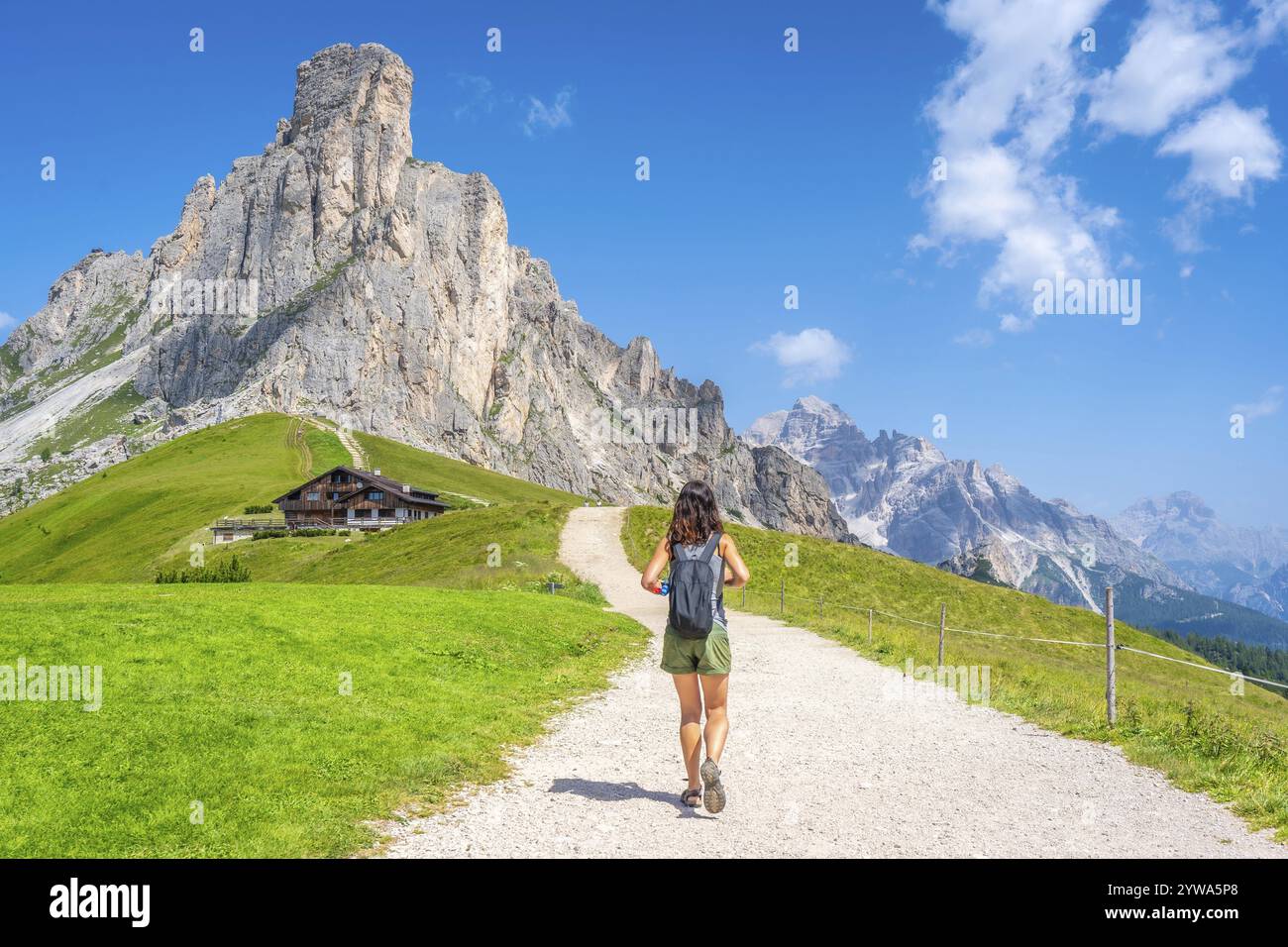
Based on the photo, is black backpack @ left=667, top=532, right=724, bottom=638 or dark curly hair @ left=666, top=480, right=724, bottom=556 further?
dark curly hair @ left=666, top=480, right=724, bottom=556

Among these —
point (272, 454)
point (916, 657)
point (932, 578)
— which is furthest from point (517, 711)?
point (272, 454)

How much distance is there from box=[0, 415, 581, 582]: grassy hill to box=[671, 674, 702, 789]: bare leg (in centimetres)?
8355

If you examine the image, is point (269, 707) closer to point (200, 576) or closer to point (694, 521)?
point (694, 521)

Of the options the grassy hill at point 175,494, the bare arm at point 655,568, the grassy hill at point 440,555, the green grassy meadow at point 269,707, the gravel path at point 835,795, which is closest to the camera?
the gravel path at point 835,795

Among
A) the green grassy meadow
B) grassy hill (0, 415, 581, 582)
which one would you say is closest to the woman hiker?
the green grassy meadow

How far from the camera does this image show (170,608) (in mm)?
18531

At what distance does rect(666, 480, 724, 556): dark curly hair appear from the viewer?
9562 millimetres

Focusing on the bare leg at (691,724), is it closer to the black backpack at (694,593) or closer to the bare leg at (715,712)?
the bare leg at (715,712)

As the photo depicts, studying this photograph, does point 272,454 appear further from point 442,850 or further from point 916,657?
point 442,850

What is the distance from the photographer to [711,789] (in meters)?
8.95

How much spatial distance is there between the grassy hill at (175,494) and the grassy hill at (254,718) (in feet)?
233

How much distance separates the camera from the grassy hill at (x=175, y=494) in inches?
3541

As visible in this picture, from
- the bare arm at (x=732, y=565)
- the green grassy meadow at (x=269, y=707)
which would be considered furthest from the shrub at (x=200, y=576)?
the bare arm at (x=732, y=565)

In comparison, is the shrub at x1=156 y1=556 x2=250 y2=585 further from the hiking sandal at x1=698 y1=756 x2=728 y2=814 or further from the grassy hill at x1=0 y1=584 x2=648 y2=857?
the hiking sandal at x1=698 y1=756 x2=728 y2=814
